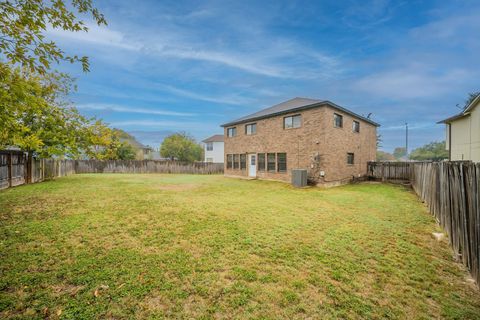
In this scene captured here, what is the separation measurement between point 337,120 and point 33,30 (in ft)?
49.2

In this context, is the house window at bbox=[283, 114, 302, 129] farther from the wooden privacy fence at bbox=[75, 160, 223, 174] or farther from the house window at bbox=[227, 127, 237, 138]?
the wooden privacy fence at bbox=[75, 160, 223, 174]

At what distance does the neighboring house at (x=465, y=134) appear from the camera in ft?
45.3

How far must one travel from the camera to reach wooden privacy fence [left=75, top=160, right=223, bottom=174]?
24.6 m

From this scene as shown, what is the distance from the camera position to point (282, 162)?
49.6 ft

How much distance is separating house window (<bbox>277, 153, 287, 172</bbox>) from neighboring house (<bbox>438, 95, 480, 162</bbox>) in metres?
11.8

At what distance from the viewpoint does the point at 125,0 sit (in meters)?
7.58

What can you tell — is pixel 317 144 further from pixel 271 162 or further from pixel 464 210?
pixel 464 210

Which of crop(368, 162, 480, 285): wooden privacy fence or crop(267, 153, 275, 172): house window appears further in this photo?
crop(267, 153, 275, 172): house window

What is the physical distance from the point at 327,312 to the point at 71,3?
6.11 meters

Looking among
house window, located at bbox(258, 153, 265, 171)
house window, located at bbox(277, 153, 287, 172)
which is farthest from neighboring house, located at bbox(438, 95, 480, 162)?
house window, located at bbox(258, 153, 265, 171)

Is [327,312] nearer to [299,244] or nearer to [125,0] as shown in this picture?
[299,244]

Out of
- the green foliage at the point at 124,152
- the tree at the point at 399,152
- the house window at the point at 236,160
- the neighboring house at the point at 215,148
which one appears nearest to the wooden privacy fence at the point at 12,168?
the house window at the point at 236,160

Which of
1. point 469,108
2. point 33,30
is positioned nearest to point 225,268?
point 33,30

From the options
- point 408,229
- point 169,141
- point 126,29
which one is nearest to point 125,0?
point 126,29
